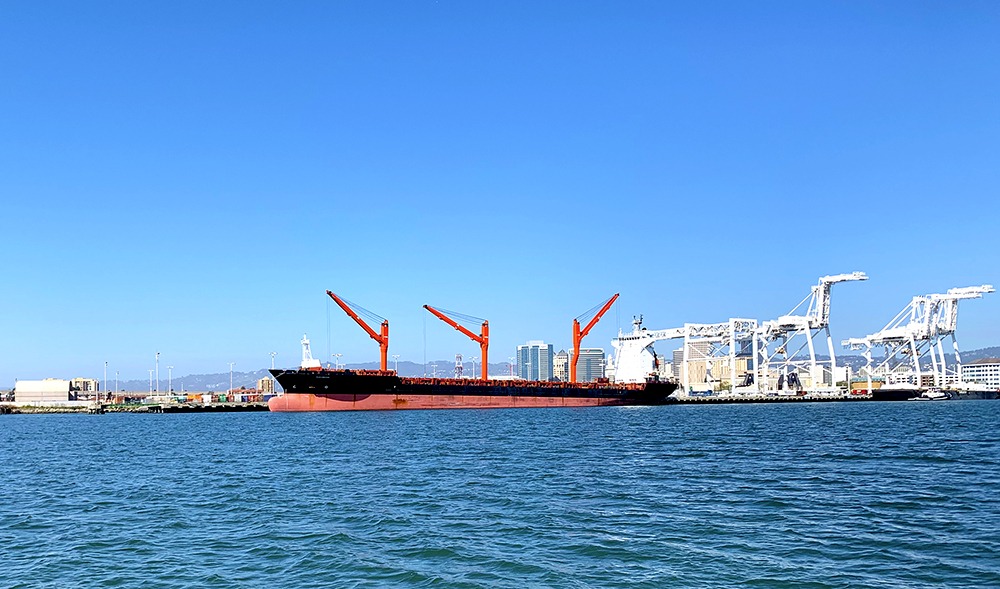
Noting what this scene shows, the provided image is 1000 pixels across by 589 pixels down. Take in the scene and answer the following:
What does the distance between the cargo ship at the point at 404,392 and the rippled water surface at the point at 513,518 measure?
46026 mm

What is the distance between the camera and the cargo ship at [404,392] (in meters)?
80.9

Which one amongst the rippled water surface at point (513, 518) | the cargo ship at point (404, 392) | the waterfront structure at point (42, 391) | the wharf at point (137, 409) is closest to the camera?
the rippled water surface at point (513, 518)

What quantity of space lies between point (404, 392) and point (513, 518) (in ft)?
221

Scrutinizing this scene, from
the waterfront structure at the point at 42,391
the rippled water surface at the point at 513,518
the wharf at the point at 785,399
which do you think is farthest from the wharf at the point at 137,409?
the rippled water surface at the point at 513,518

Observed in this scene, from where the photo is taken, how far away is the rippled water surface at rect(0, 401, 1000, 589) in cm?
1335

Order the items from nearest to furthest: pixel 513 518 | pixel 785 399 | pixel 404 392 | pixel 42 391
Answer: pixel 513 518 < pixel 404 392 < pixel 785 399 < pixel 42 391

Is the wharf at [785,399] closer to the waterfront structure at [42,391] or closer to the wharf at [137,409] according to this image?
the wharf at [137,409]

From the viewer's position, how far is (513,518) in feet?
59.2

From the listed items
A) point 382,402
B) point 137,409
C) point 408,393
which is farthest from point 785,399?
point 137,409

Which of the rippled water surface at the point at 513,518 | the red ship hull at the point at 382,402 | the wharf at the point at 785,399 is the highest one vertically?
the rippled water surface at the point at 513,518

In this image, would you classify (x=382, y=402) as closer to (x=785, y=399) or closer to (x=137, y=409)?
(x=137, y=409)

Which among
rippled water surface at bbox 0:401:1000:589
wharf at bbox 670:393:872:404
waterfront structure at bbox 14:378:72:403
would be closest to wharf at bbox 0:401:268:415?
waterfront structure at bbox 14:378:72:403

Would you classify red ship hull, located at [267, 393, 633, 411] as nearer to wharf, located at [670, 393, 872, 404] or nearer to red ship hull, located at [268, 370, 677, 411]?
red ship hull, located at [268, 370, 677, 411]

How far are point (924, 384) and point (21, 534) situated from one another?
17355cm
